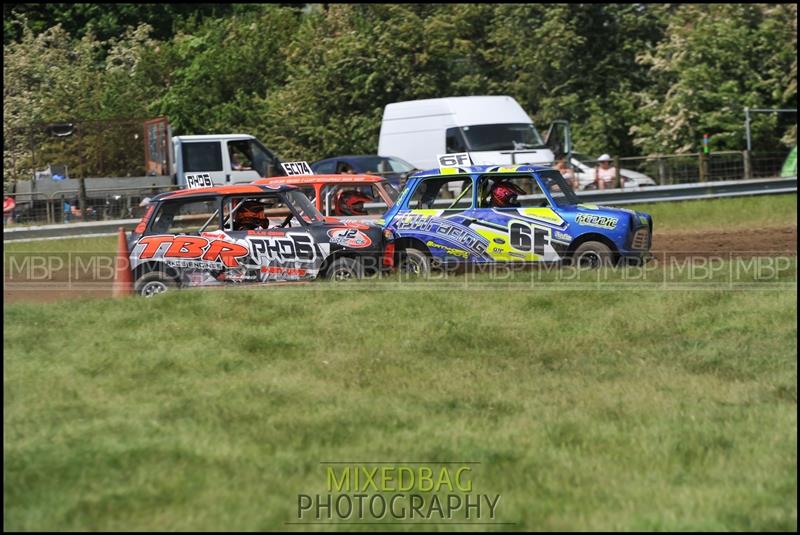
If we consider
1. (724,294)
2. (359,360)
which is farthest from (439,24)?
(359,360)

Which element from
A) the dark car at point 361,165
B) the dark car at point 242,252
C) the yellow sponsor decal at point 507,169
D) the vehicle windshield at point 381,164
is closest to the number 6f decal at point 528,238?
the yellow sponsor decal at point 507,169

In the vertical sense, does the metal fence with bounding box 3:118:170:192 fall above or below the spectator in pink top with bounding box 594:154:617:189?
above

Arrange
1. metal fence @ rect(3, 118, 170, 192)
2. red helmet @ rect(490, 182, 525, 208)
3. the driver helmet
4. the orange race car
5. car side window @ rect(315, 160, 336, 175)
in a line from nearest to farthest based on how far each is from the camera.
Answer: the driver helmet, red helmet @ rect(490, 182, 525, 208), the orange race car, car side window @ rect(315, 160, 336, 175), metal fence @ rect(3, 118, 170, 192)

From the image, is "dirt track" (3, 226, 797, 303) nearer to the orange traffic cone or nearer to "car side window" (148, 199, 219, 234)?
the orange traffic cone

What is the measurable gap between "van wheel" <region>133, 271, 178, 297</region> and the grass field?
166 cm

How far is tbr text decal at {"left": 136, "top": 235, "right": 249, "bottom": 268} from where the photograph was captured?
45.7 feet

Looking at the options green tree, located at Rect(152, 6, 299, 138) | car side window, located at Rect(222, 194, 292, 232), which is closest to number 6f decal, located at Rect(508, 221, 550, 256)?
car side window, located at Rect(222, 194, 292, 232)

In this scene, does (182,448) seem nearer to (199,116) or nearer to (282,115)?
(282,115)

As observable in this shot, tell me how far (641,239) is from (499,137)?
12.7 m

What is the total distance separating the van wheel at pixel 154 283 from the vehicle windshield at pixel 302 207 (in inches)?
67.7

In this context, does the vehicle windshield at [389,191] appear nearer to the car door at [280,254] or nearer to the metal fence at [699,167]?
the car door at [280,254]

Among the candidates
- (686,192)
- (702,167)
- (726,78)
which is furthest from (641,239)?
(726,78)

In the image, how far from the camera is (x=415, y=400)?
28.7ft

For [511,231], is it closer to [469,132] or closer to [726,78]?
[469,132]
